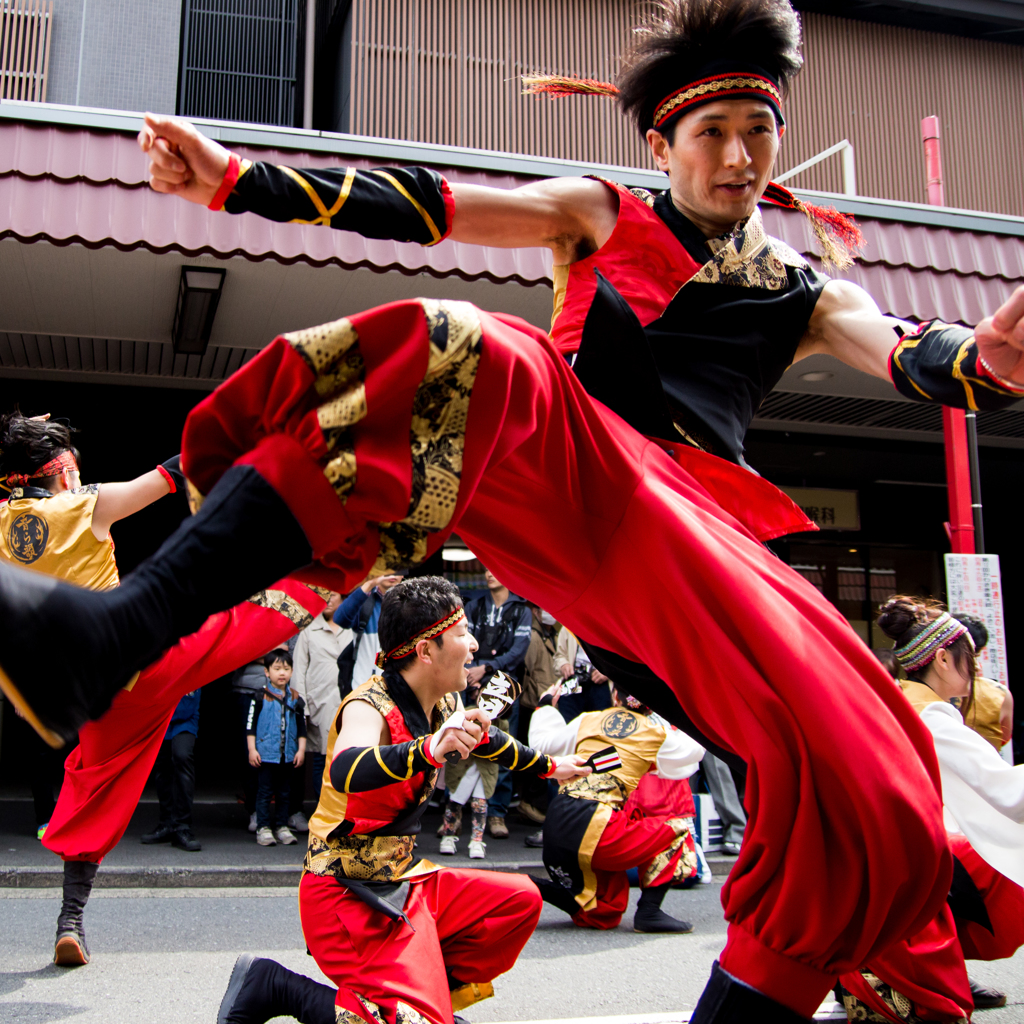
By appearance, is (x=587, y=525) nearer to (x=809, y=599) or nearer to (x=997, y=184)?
(x=809, y=599)

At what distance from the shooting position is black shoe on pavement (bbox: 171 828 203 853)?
5.62m

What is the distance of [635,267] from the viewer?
1807mm

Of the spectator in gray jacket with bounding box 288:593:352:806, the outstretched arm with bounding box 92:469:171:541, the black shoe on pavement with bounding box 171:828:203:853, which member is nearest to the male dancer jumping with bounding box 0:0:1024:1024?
the outstretched arm with bounding box 92:469:171:541

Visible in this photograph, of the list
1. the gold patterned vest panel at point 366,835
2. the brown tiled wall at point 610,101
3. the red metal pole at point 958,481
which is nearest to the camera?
the gold patterned vest panel at point 366,835

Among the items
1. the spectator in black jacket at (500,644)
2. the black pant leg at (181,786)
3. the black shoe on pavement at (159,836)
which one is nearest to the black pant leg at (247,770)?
the black pant leg at (181,786)

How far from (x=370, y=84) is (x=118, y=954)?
6240 mm

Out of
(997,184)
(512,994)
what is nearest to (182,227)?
(512,994)

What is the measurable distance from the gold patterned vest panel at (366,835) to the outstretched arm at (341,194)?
1.70m

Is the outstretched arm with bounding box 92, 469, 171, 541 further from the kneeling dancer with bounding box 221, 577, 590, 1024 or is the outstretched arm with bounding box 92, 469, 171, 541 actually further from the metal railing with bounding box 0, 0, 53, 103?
the metal railing with bounding box 0, 0, 53, 103

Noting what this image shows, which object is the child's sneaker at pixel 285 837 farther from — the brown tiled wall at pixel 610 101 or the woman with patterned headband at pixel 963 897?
the brown tiled wall at pixel 610 101

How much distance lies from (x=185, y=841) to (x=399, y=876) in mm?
3335

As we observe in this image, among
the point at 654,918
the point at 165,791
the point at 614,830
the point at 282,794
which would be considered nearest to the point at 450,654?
the point at 614,830

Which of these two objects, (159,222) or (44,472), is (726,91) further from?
(159,222)

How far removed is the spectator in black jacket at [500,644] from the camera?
652 cm
